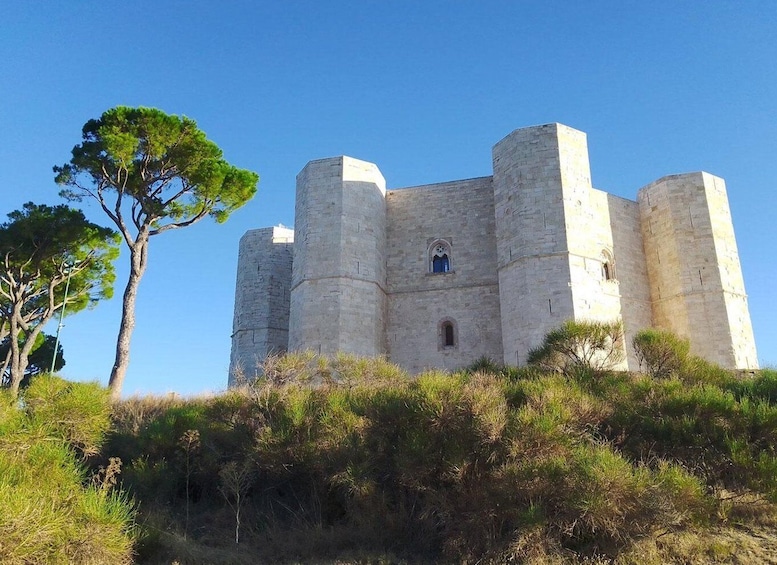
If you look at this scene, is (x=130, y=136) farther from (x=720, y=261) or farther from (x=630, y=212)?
(x=720, y=261)

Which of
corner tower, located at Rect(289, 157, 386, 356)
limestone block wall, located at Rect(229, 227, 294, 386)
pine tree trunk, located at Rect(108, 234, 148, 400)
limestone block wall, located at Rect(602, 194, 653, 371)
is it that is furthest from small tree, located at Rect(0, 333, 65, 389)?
limestone block wall, located at Rect(602, 194, 653, 371)

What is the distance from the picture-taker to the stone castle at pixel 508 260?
13297 mm

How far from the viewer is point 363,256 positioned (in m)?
14.7

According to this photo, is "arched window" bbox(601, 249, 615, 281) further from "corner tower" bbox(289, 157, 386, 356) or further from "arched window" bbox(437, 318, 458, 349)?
"corner tower" bbox(289, 157, 386, 356)

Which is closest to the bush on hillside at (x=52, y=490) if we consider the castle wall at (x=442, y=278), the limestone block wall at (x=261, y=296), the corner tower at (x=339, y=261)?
the corner tower at (x=339, y=261)

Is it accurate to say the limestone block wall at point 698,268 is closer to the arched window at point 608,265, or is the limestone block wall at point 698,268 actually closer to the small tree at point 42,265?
the arched window at point 608,265

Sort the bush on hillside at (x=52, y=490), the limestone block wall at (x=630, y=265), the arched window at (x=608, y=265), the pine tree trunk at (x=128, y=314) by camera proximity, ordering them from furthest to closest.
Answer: the limestone block wall at (x=630, y=265)
the arched window at (x=608, y=265)
the pine tree trunk at (x=128, y=314)
the bush on hillside at (x=52, y=490)

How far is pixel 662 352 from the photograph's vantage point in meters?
8.05

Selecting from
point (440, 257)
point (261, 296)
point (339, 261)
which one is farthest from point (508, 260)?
point (261, 296)

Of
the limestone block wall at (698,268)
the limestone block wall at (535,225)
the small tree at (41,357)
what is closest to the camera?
the limestone block wall at (535,225)

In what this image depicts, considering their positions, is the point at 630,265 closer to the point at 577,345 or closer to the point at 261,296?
the point at 577,345

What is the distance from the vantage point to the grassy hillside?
14.9 ft

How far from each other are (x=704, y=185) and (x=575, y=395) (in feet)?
38.7

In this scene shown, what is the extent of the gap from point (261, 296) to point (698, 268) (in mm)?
11672
